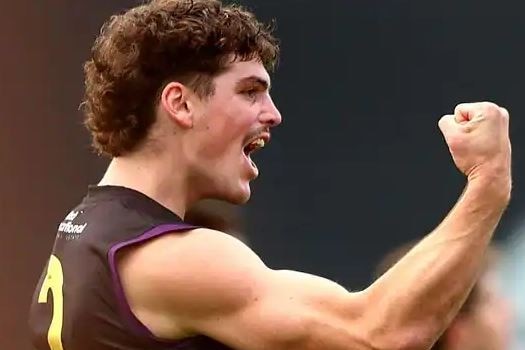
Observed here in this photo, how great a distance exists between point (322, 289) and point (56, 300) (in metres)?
0.37

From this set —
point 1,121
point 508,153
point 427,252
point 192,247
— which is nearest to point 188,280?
point 192,247

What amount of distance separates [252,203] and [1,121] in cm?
80

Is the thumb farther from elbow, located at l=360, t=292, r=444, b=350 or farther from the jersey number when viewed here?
the jersey number

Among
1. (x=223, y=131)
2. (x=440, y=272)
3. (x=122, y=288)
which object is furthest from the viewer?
(x=223, y=131)

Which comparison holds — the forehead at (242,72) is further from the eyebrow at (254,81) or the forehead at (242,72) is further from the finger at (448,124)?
the finger at (448,124)

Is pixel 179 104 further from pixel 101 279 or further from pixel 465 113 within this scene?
pixel 465 113

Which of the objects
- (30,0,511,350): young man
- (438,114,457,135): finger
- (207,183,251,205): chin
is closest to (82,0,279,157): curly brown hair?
(30,0,511,350): young man

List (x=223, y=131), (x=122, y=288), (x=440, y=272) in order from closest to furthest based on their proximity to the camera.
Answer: (x=440, y=272), (x=122, y=288), (x=223, y=131)

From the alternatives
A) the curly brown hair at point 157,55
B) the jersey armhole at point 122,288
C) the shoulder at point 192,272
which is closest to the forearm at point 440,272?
the shoulder at point 192,272

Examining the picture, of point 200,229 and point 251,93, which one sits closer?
point 200,229

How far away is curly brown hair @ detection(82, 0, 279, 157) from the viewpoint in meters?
1.40

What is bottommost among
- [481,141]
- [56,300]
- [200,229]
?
[56,300]

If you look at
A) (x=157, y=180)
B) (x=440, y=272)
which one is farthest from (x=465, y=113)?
(x=157, y=180)

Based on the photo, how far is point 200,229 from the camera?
4.25ft
